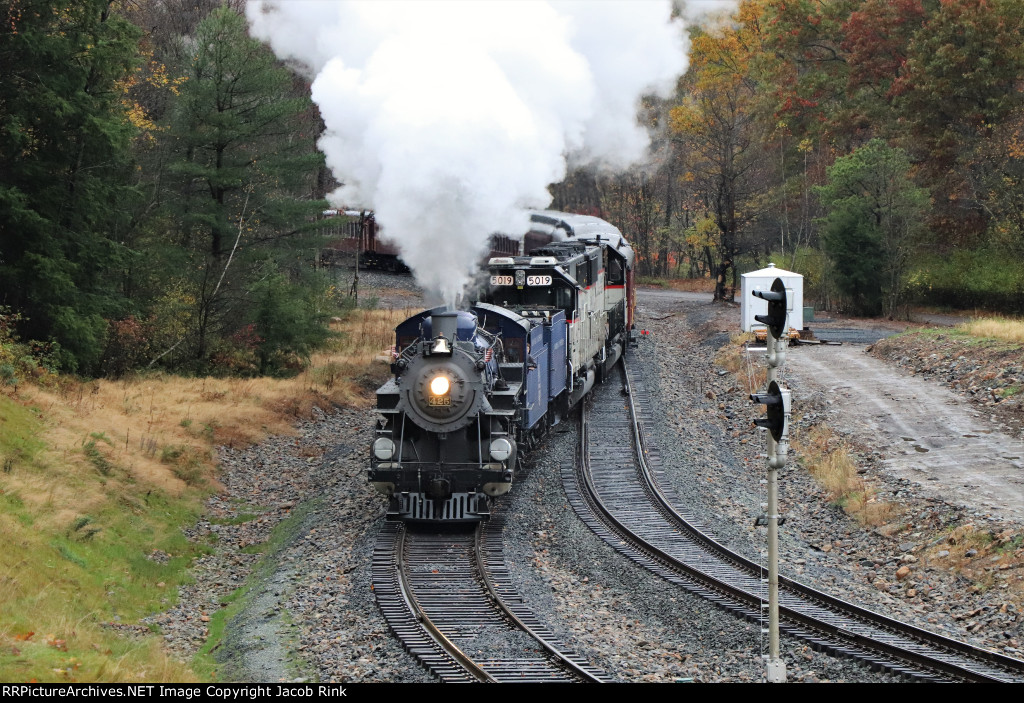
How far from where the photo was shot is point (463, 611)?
1216 cm

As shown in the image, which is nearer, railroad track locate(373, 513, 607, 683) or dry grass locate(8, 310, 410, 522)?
railroad track locate(373, 513, 607, 683)

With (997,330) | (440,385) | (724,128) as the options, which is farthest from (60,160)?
(724,128)

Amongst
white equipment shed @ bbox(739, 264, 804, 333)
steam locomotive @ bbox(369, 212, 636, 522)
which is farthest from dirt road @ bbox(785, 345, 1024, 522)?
steam locomotive @ bbox(369, 212, 636, 522)

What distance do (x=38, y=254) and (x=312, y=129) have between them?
18.7 m

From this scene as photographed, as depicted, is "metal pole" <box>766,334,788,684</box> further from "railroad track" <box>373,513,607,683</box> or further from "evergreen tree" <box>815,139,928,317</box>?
"evergreen tree" <box>815,139,928,317</box>

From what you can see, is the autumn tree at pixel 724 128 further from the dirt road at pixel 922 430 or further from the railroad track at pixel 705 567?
the railroad track at pixel 705 567

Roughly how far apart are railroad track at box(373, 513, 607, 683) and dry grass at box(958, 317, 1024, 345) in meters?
17.6

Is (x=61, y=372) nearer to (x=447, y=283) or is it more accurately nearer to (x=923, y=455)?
(x=447, y=283)

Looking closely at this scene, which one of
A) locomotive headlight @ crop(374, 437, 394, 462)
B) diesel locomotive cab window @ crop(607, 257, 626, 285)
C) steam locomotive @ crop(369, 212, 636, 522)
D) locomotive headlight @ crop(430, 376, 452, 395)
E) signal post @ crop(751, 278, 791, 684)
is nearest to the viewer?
signal post @ crop(751, 278, 791, 684)

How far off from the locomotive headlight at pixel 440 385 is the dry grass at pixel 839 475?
23.2 feet

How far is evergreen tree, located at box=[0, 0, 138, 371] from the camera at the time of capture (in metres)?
21.2

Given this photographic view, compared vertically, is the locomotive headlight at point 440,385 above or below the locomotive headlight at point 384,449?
above

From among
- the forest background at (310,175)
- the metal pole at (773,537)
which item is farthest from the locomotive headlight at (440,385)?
the forest background at (310,175)

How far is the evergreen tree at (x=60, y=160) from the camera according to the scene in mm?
21172
